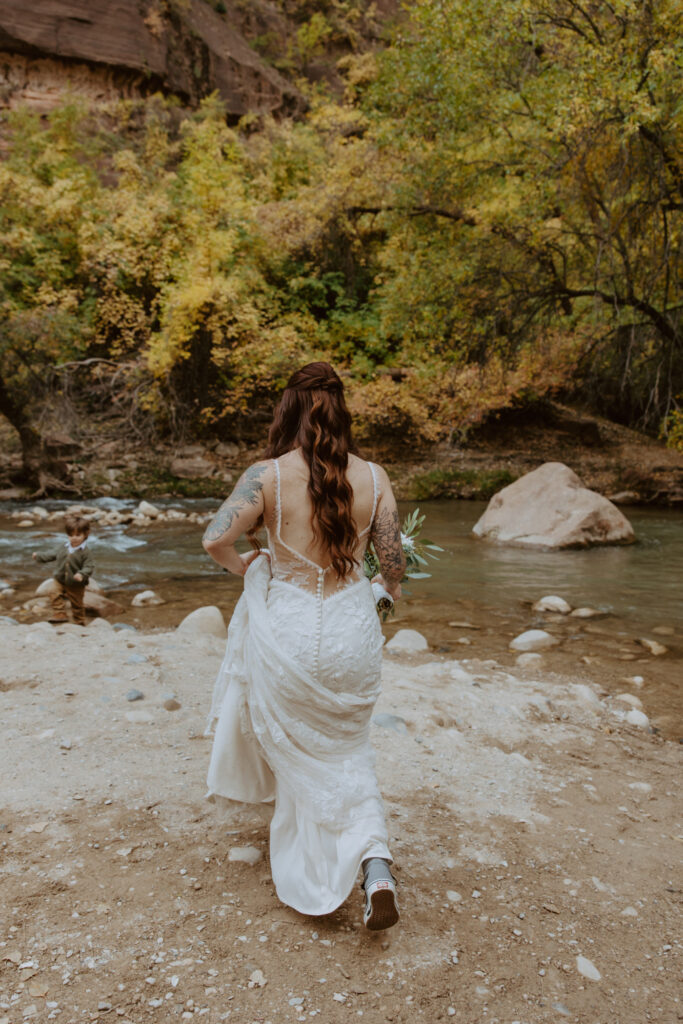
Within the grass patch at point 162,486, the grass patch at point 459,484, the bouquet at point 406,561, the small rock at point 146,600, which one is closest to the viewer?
the bouquet at point 406,561

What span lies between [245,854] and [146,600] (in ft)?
18.1

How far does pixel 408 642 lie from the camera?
632 centimetres

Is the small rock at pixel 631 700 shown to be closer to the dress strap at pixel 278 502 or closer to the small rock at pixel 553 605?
the small rock at pixel 553 605

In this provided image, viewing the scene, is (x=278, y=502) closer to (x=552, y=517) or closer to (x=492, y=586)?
(x=492, y=586)

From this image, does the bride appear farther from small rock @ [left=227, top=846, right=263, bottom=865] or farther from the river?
the river

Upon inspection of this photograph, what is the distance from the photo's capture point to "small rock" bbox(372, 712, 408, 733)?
13.4ft

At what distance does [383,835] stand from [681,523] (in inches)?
483

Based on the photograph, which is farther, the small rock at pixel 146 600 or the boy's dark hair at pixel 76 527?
the small rock at pixel 146 600

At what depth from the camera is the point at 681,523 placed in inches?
504

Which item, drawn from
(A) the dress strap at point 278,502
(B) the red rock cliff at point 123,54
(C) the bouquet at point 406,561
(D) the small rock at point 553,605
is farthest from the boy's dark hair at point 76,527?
(B) the red rock cliff at point 123,54

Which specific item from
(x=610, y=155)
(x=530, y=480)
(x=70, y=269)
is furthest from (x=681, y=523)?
(x=70, y=269)

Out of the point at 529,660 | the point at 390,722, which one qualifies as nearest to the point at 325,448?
the point at 390,722

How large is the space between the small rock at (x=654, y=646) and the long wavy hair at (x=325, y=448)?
477cm

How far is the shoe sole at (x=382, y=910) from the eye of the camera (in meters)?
2.18
